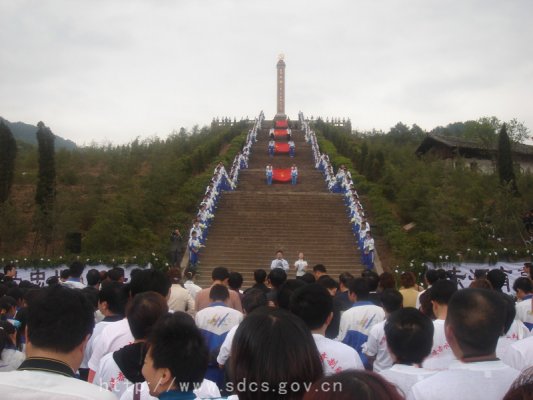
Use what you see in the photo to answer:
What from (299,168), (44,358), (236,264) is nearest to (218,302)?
(44,358)

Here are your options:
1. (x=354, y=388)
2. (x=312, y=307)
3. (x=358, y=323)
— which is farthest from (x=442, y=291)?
(x=354, y=388)

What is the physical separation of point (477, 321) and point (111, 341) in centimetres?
257

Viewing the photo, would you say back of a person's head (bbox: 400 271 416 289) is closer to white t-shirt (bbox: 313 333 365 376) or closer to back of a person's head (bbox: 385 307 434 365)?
back of a person's head (bbox: 385 307 434 365)

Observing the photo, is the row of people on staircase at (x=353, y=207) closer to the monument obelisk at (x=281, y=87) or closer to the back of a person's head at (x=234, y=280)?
the back of a person's head at (x=234, y=280)

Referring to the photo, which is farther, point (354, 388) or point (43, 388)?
point (43, 388)

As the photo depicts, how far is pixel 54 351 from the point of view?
2.54 meters

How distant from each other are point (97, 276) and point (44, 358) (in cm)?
534

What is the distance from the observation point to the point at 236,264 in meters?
16.8

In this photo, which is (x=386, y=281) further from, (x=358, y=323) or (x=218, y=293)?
(x=218, y=293)

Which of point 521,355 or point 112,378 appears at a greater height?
point 521,355

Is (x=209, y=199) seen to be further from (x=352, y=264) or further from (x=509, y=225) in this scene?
(x=509, y=225)

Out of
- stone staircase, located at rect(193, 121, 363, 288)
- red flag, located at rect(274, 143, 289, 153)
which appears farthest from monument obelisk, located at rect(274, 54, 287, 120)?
stone staircase, located at rect(193, 121, 363, 288)

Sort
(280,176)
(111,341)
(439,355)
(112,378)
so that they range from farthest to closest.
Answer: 1. (280,176)
2. (111,341)
3. (439,355)
4. (112,378)

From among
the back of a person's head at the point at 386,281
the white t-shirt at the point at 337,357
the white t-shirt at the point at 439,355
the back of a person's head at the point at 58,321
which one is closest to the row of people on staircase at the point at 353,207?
the back of a person's head at the point at 386,281
